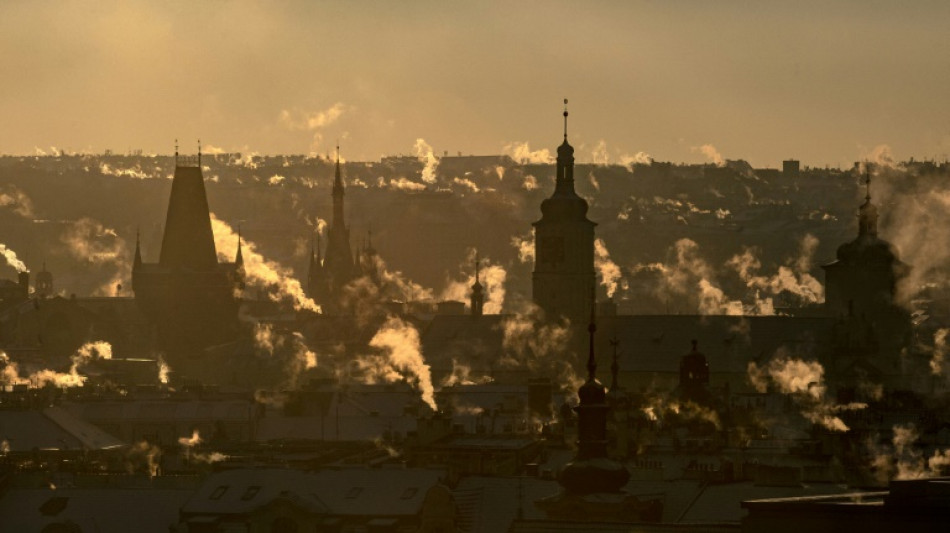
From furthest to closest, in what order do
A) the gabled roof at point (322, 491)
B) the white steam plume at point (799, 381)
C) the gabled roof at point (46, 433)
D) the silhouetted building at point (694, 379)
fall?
the white steam plume at point (799, 381) → the gabled roof at point (46, 433) → the silhouetted building at point (694, 379) → the gabled roof at point (322, 491)

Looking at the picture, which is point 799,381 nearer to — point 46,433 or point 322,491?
point 46,433

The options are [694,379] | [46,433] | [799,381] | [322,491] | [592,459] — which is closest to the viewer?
[592,459]

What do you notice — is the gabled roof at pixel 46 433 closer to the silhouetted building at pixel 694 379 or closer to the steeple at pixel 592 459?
the silhouetted building at pixel 694 379

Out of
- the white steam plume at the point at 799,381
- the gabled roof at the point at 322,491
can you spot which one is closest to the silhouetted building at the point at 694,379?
the white steam plume at the point at 799,381

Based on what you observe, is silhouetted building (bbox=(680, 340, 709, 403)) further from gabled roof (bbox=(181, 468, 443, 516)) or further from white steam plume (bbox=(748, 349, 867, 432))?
gabled roof (bbox=(181, 468, 443, 516))

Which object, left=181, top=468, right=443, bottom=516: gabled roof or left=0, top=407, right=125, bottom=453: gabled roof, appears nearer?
left=181, top=468, right=443, bottom=516: gabled roof

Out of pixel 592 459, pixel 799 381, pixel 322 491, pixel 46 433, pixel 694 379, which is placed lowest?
pixel 322 491

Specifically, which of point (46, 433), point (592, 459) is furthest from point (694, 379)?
point (592, 459)

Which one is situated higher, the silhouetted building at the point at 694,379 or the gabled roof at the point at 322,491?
the silhouetted building at the point at 694,379

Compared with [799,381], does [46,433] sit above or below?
below

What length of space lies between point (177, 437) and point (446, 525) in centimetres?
7783

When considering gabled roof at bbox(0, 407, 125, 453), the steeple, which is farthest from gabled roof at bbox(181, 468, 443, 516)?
gabled roof at bbox(0, 407, 125, 453)

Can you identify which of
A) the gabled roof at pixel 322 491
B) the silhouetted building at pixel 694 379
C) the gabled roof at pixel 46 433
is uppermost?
the silhouetted building at pixel 694 379

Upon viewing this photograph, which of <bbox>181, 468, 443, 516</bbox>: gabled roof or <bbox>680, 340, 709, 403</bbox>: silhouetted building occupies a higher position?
<bbox>680, 340, 709, 403</bbox>: silhouetted building
